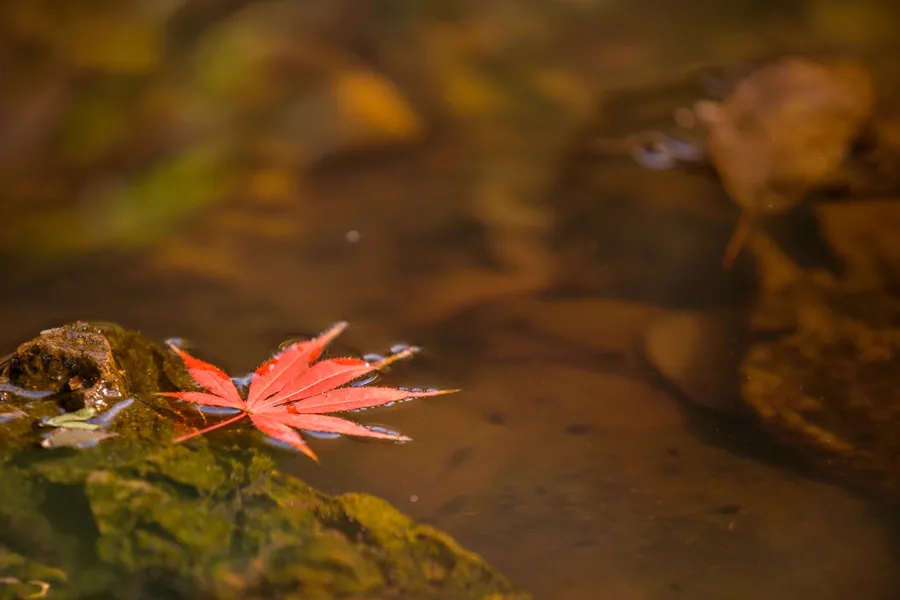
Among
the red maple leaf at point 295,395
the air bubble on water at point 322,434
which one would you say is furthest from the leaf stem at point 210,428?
the air bubble on water at point 322,434

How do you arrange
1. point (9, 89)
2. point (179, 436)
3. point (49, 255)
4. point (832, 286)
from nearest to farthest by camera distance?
point (179, 436), point (832, 286), point (49, 255), point (9, 89)

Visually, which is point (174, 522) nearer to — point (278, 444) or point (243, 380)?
point (278, 444)

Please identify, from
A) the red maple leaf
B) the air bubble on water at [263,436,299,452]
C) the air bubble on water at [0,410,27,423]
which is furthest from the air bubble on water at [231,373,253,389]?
the air bubble on water at [0,410,27,423]

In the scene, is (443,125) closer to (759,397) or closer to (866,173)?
(866,173)

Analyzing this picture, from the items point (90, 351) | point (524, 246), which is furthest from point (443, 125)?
point (90, 351)

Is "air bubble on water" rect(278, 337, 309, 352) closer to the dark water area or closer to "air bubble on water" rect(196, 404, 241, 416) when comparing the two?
the dark water area
